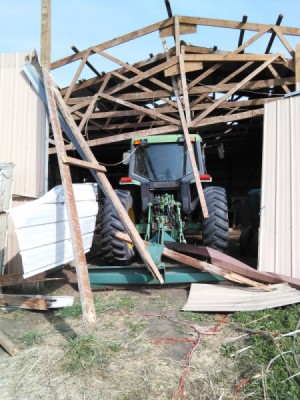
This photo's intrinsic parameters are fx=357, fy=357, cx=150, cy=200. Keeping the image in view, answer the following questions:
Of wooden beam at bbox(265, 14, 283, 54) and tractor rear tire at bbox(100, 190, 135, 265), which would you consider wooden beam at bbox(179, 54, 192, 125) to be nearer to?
wooden beam at bbox(265, 14, 283, 54)

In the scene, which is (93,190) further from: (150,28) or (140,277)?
(150,28)

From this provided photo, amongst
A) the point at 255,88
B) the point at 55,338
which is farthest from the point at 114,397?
the point at 255,88

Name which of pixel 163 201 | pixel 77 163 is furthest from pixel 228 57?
pixel 77 163

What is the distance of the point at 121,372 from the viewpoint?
2740 mm

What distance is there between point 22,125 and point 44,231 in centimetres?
255

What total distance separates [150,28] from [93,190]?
16.2 feet

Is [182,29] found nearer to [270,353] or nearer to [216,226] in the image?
[216,226]

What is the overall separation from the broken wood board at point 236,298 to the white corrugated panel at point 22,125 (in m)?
3.10

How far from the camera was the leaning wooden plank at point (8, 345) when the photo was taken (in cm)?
312

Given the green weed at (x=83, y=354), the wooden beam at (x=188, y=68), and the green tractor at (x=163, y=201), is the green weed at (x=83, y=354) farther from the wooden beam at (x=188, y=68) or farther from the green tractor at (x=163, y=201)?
the wooden beam at (x=188, y=68)

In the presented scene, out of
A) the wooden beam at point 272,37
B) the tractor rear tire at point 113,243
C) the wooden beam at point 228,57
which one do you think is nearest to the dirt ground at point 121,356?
the tractor rear tire at point 113,243

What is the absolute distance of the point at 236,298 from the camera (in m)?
4.23

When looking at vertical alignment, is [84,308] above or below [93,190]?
below

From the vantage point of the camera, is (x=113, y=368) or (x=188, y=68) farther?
(x=188, y=68)
